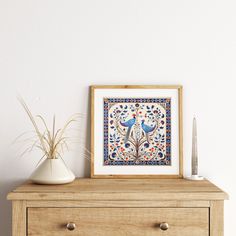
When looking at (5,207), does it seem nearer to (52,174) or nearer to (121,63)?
(52,174)

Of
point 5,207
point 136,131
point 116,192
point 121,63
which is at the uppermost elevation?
point 121,63

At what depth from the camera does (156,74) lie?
2064 mm

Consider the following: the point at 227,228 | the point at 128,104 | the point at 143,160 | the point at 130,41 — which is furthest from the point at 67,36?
the point at 227,228

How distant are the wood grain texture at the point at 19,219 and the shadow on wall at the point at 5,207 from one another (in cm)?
38

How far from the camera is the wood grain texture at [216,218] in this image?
5.52 ft

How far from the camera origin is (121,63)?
206cm

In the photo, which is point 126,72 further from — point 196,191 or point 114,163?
point 196,191

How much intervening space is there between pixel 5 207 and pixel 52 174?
0.41m

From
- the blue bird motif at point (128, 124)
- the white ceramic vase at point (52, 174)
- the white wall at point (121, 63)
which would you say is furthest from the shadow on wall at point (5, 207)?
the blue bird motif at point (128, 124)

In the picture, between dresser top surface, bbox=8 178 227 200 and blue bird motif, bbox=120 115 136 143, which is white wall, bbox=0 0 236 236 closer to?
blue bird motif, bbox=120 115 136 143

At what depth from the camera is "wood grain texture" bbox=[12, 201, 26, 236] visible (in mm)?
1690

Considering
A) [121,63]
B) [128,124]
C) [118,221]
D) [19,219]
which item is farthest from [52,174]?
[121,63]

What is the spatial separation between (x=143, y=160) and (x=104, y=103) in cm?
34

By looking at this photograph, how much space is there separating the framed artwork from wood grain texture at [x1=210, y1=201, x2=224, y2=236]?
0.36 meters
